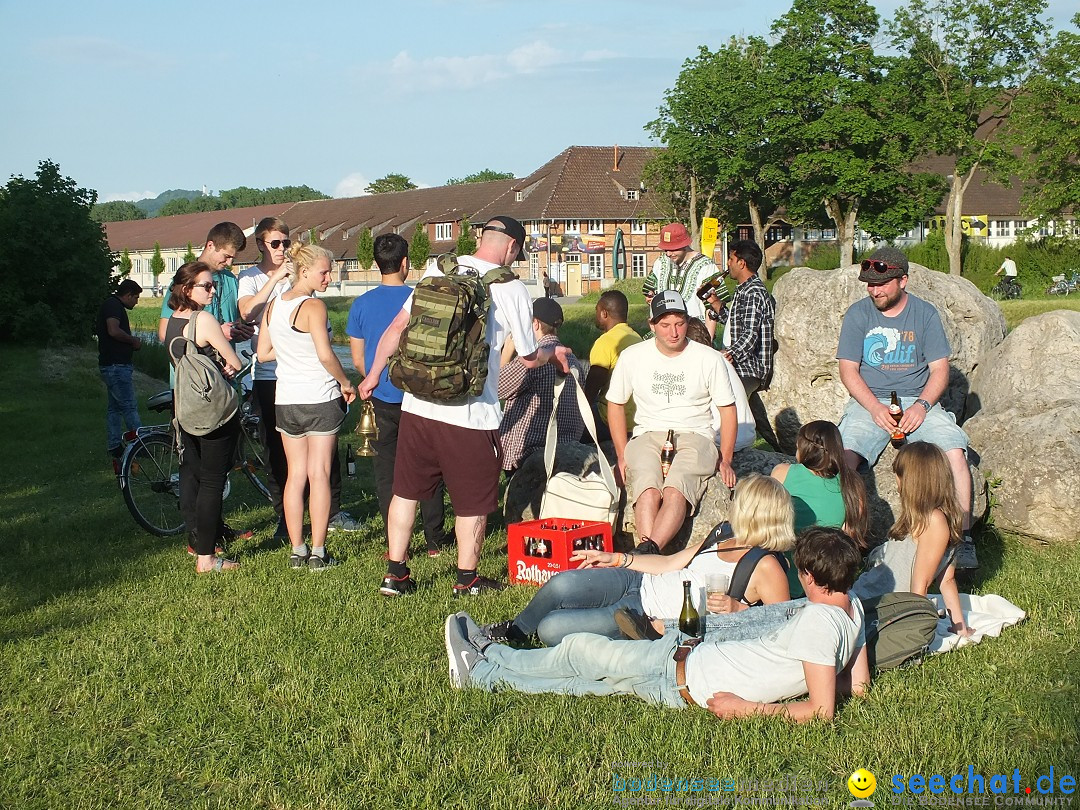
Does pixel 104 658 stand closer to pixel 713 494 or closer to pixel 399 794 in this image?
pixel 399 794

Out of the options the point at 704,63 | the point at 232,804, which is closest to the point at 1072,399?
the point at 232,804

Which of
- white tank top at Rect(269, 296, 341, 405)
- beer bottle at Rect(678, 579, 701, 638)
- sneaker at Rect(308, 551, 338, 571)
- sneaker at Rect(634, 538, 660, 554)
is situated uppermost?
white tank top at Rect(269, 296, 341, 405)

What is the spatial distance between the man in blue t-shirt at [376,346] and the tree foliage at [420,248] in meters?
61.4

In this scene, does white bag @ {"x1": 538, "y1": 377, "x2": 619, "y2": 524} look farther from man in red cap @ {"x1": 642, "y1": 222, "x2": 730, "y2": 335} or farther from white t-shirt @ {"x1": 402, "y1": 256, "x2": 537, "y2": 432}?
man in red cap @ {"x1": 642, "y1": 222, "x2": 730, "y2": 335}

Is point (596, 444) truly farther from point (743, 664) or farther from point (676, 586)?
point (743, 664)

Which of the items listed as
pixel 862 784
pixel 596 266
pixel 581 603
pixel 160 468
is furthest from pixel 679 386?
pixel 596 266

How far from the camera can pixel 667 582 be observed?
17.6 ft

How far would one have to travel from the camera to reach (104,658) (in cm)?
543

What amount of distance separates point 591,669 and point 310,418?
9.60ft

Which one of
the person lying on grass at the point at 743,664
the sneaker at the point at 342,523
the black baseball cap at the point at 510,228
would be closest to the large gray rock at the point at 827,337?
the black baseball cap at the point at 510,228

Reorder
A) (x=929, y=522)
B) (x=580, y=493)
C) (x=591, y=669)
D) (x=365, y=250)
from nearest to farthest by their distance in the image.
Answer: (x=591, y=669)
(x=929, y=522)
(x=580, y=493)
(x=365, y=250)

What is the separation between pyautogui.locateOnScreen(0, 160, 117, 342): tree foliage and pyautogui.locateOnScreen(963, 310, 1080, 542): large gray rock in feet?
53.2

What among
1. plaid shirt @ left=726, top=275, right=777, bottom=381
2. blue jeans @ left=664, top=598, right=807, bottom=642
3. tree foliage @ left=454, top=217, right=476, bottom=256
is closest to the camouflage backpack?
blue jeans @ left=664, top=598, right=807, bottom=642

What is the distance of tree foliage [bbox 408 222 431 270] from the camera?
228 feet
